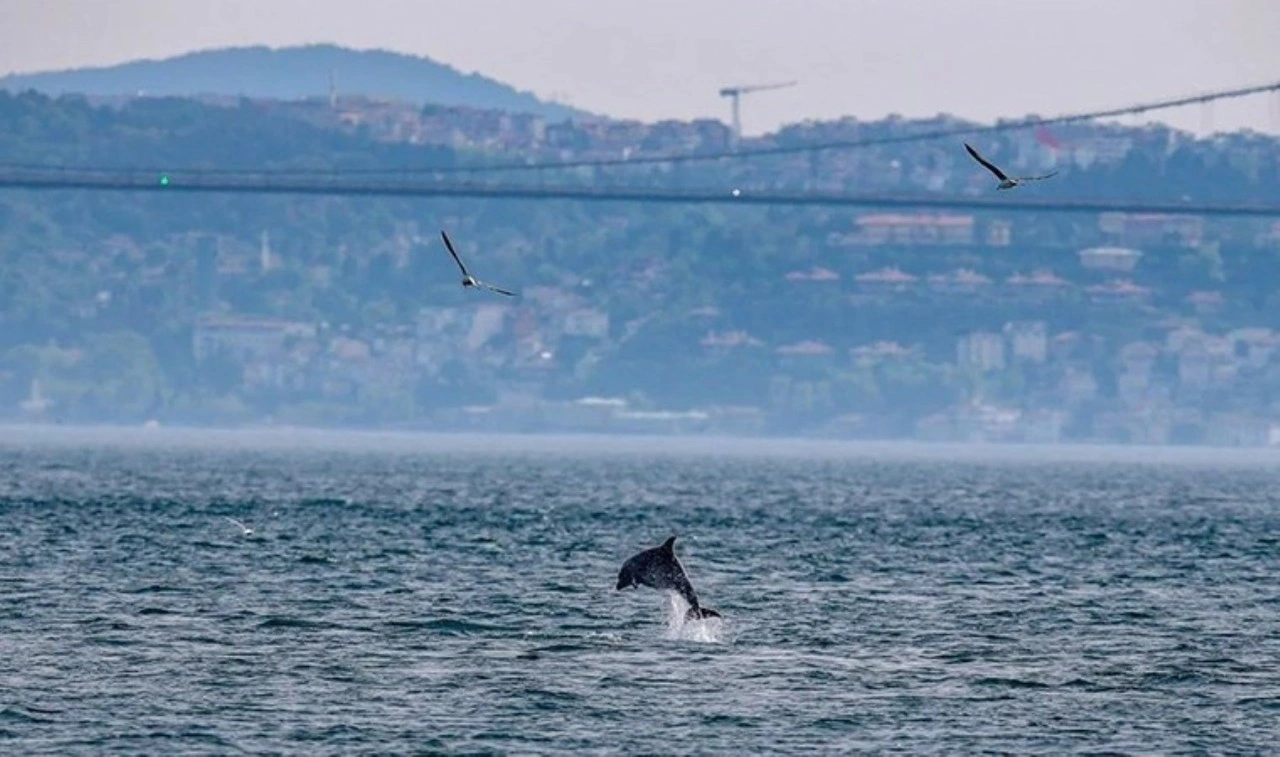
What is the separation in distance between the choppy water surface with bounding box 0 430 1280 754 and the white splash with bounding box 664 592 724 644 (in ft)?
0.30

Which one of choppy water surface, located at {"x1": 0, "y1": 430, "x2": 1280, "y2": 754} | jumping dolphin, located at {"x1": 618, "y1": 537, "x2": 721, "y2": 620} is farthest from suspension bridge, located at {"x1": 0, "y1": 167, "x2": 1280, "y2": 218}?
jumping dolphin, located at {"x1": 618, "y1": 537, "x2": 721, "y2": 620}

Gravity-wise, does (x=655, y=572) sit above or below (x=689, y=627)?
above

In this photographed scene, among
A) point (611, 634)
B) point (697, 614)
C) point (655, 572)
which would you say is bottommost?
point (611, 634)

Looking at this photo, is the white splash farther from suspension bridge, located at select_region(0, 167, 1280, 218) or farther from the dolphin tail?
suspension bridge, located at select_region(0, 167, 1280, 218)

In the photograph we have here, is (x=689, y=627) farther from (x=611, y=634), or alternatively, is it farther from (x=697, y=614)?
(x=697, y=614)

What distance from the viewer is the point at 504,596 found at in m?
64.0

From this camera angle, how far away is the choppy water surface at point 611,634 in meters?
44.3

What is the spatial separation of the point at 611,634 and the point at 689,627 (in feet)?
4.00

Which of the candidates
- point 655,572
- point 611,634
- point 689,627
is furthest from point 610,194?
point 655,572

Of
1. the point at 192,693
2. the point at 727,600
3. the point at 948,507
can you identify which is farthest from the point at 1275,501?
the point at 192,693

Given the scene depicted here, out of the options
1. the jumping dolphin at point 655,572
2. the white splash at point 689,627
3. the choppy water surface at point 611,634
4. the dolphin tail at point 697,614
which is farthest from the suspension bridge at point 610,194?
the jumping dolphin at point 655,572

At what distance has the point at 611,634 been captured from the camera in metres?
55.6

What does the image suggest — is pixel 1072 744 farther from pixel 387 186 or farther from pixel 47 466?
pixel 387 186

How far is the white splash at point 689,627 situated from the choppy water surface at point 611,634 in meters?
0.09
